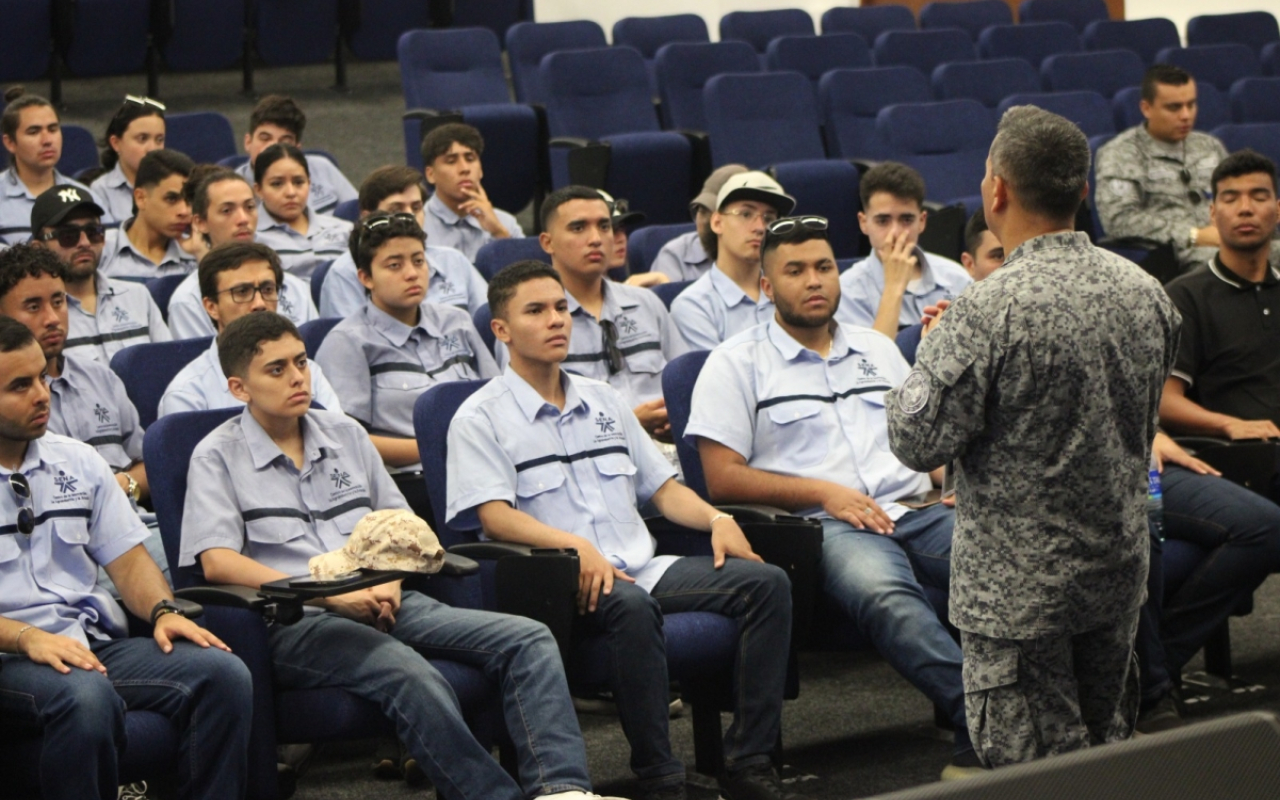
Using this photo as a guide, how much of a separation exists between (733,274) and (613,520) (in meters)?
1.23

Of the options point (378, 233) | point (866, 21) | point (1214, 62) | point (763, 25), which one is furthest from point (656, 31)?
point (378, 233)

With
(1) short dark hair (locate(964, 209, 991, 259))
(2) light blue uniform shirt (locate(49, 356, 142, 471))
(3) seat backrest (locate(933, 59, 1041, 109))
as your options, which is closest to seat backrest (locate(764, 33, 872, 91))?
(3) seat backrest (locate(933, 59, 1041, 109))

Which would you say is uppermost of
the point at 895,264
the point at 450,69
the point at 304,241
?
the point at 450,69

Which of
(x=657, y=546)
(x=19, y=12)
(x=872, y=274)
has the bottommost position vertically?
(x=657, y=546)

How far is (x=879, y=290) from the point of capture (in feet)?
13.3

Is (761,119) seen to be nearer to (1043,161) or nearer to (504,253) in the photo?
(504,253)

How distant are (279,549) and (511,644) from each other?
480mm

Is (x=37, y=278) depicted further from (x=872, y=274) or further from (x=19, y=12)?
(x=19, y=12)

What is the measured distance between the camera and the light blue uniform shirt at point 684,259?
4516mm

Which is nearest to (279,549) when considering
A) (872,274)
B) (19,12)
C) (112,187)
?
(872,274)

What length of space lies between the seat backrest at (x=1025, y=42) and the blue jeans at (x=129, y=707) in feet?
18.8

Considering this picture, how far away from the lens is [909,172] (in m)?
4.17

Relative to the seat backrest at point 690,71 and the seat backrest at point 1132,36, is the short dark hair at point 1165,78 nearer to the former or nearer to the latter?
the seat backrest at point 690,71

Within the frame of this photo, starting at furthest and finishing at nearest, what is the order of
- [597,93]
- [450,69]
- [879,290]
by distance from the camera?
[450,69] < [597,93] < [879,290]
